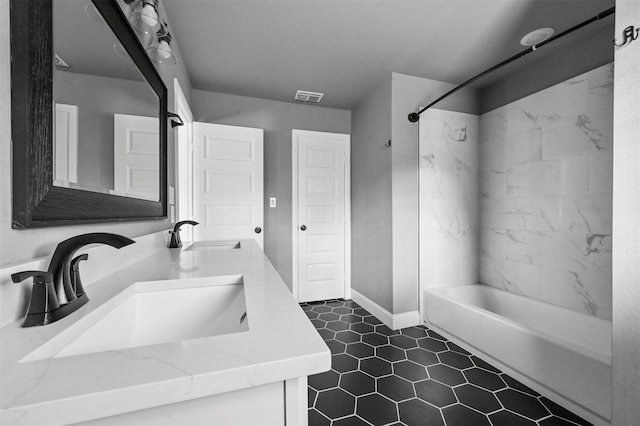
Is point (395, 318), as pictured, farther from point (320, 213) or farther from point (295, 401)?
point (295, 401)

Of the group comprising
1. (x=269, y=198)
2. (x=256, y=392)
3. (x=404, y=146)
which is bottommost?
(x=256, y=392)

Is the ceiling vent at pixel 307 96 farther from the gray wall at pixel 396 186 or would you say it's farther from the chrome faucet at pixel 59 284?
the chrome faucet at pixel 59 284

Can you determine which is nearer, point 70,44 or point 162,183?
point 70,44

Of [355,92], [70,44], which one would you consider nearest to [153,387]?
[70,44]

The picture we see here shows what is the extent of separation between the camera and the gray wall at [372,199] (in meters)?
2.48

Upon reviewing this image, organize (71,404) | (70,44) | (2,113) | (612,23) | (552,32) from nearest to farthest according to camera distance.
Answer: (71,404), (2,113), (70,44), (612,23), (552,32)

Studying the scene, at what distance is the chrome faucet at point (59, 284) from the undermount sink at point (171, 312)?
0.07m

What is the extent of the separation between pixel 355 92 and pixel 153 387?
292 centimetres

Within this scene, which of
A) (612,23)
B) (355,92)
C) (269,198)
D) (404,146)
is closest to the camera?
(612,23)

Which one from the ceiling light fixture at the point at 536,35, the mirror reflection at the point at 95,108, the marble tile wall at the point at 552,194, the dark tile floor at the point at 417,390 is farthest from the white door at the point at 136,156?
the marble tile wall at the point at 552,194

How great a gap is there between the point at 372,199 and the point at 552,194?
4.77 ft

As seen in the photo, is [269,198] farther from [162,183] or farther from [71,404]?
[71,404]

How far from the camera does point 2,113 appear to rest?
53cm

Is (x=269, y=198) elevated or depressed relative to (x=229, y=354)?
elevated
